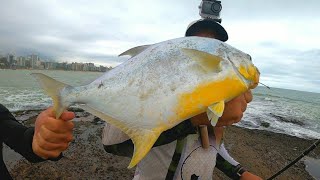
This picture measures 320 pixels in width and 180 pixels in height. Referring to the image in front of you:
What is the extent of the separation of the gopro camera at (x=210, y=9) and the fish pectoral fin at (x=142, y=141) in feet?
8.89

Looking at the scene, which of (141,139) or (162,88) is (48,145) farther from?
(162,88)

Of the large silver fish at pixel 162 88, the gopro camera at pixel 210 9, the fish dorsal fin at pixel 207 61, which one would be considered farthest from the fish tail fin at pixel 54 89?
the gopro camera at pixel 210 9

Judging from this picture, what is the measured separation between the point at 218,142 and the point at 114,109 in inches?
63.0

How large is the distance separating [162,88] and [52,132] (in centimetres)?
76

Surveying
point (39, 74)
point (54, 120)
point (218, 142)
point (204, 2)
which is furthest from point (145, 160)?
point (204, 2)

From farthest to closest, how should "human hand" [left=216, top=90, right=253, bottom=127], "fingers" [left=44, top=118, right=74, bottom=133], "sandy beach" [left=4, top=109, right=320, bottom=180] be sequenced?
"sandy beach" [left=4, top=109, right=320, bottom=180]
"human hand" [left=216, top=90, right=253, bottom=127]
"fingers" [left=44, top=118, right=74, bottom=133]

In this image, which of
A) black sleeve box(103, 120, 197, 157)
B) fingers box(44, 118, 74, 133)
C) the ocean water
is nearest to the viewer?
fingers box(44, 118, 74, 133)

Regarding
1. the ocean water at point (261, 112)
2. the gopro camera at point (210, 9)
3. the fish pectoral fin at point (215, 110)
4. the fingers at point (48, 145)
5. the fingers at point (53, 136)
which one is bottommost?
the ocean water at point (261, 112)

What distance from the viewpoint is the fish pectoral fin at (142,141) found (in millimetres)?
1622

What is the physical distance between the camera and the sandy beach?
362 inches

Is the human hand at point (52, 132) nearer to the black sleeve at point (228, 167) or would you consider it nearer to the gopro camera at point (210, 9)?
the black sleeve at point (228, 167)

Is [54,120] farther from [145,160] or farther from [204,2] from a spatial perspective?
[204,2]

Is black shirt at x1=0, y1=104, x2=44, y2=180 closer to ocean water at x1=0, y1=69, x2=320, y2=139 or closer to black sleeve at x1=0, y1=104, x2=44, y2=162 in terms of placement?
black sleeve at x1=0, y1=104, x2=44, y2=162

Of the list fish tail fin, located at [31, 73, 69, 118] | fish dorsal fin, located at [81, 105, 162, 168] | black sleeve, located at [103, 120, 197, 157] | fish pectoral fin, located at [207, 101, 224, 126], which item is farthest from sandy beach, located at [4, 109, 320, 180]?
fish pectoral fin, located at [207, 101, 224, 126]
